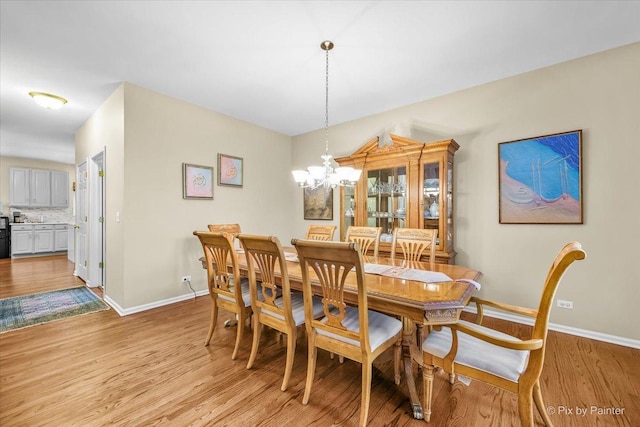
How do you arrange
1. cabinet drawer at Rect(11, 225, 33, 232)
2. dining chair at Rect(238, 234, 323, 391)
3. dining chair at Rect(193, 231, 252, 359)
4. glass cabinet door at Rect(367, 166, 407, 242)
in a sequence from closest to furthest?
dining chair at Rect(238, 234, 323, 391) → dining chair at Rect(193, 231, 252, 359) → glass cabinet door at Rect(367, 166, 407, 242) → cabinet drawer at Rect(11, 225, 33, 232)

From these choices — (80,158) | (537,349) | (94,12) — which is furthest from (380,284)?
(80,158)

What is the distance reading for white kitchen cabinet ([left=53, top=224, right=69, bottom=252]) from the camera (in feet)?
22.6

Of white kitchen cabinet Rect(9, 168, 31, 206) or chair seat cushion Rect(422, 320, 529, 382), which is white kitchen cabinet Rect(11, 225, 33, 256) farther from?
chair seat cushion Rect(422, 320, 529, 382)

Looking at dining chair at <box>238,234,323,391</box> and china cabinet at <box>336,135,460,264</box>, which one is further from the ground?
china cabinet at <box>336,135,460,264</box>

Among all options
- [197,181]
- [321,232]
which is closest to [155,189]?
[197,181]

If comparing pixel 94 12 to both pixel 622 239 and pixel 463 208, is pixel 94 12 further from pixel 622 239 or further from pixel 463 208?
pixel 622 239

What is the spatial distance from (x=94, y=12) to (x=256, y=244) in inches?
83.5

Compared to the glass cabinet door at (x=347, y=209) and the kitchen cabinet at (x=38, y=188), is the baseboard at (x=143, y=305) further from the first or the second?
the kitchen cabinet at (x=38, y=188)

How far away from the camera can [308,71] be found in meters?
2.89

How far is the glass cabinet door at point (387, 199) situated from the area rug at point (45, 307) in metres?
3.53

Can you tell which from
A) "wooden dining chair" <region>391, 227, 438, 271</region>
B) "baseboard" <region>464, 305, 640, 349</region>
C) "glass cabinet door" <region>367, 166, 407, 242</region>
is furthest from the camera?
"glass cabinet door" <region>367, 166, 407, 242</region>

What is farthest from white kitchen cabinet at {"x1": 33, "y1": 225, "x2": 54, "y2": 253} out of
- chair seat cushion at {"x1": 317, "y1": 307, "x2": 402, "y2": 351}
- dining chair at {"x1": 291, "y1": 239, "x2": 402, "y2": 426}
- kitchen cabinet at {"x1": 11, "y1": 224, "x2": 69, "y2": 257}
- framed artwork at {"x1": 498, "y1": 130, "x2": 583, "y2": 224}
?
framed artwork at {"x1": 498, "y1": 130, "x2": 583, "y2": 224}

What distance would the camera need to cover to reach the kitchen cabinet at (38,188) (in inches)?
260

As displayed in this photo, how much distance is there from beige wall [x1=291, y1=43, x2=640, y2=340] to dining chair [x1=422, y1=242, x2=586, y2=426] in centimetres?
170
